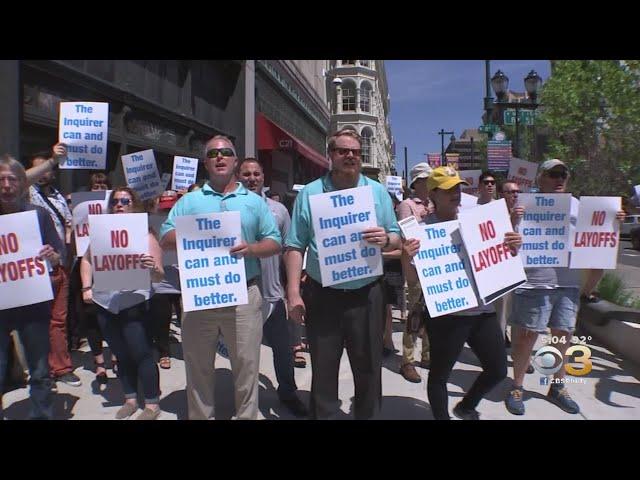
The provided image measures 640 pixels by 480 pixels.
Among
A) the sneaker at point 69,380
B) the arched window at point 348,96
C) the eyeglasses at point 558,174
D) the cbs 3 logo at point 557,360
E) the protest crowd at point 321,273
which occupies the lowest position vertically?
the sneaker at point 69,380

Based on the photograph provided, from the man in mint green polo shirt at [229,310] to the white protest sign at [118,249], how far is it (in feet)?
1.48

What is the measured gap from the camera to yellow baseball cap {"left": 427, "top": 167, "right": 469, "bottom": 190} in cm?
326

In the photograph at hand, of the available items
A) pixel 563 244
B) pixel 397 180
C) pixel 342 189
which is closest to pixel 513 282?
pixel 563 244

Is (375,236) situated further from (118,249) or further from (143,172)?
(143,172)

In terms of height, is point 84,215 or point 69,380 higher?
point 84,215

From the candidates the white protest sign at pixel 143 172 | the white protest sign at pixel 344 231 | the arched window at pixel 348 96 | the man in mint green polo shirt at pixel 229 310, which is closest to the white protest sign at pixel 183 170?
the white protest sign at pixel 143 172

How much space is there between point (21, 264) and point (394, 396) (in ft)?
10.2

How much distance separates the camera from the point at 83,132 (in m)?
4.69

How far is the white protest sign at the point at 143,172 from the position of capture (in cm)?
604

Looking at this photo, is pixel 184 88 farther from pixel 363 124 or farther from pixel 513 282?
pixel 363 124

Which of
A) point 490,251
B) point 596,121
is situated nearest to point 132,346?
point 490,251

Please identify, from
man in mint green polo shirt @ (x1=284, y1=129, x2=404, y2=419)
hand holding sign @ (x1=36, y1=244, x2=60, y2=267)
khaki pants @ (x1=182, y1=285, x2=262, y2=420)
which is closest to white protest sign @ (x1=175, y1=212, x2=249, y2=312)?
khaki pants @ (x1=182, y1=285, x2=262, y2=420)

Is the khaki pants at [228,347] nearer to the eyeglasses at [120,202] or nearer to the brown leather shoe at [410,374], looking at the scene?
the eyeglasses at [120,202]

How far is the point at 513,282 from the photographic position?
3.38 metres
